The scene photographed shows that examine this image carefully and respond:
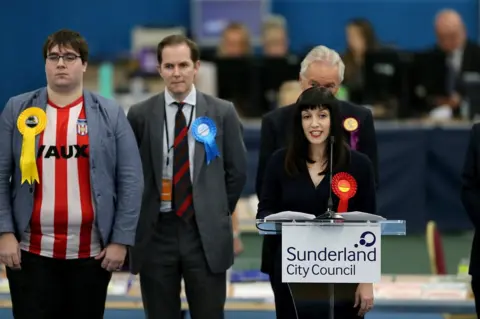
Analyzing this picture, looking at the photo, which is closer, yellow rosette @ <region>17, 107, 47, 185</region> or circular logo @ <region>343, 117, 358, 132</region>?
yellow rosette @ <region>17, 107, 47, 185</region>

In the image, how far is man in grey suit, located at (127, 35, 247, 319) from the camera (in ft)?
16.1

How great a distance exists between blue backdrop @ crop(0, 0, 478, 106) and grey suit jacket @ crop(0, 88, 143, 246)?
36.2ft

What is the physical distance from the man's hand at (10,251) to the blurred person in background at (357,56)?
6548mm

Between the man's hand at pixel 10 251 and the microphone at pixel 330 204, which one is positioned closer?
the microphone at pixel 330 204

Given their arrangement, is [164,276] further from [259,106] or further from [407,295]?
[259,106]

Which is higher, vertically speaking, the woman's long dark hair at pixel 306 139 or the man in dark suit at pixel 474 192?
the woman's long dark hair at pixel 306 139

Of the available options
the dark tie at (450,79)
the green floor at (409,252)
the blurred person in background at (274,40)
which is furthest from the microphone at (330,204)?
the blurred person in background at (274,40)

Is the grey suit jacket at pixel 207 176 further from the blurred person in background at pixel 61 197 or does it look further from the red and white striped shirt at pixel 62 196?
the red and white striped shirt at pixel 62 196

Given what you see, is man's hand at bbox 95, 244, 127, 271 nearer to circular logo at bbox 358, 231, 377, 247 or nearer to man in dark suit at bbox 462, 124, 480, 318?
circular logo at bbox 358, 231, 377, 247

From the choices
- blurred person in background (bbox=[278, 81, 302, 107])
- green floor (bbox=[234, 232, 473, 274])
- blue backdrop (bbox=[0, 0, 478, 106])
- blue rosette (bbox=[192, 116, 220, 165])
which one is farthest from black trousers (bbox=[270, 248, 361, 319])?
blue backdrop (bbox=[0, 0, 478, 106])

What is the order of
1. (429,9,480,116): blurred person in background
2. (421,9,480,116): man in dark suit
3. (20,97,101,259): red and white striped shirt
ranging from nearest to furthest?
1. (20,97,101,259): red and white striped shirt
2. (421,9,480,116): man in dark suit
3. (429,9,480,116): blurred person in background

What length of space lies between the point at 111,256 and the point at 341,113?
123 cm

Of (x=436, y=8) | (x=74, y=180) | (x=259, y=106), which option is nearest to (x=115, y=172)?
(x=74, y=180)

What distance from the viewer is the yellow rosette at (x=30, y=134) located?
14.8 ft
